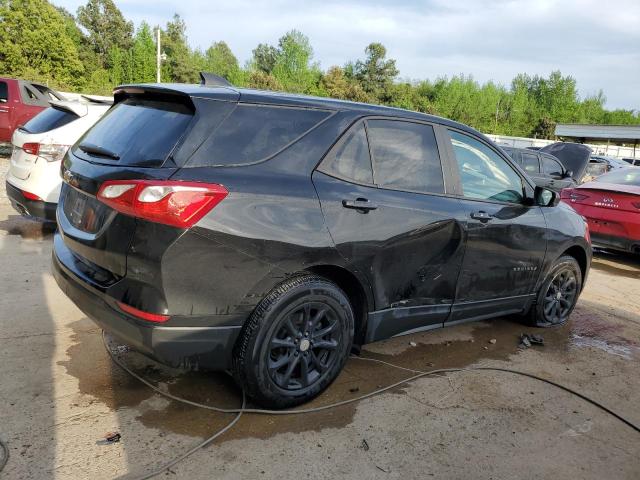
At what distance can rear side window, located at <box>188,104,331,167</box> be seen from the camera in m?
2.73

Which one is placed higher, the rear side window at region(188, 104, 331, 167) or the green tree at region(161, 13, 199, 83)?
the green tree at region(161, 13, 199, 83)

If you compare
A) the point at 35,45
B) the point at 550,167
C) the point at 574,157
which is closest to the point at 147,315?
the point at 550,167

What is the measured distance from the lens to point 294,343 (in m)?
3.03

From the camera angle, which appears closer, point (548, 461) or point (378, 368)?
point (548, 461)

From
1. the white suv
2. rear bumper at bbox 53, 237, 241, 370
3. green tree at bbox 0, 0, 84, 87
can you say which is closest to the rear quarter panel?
rear bumper at bbox 53, 237, 241, 370

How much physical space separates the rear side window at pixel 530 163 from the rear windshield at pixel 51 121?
934cm

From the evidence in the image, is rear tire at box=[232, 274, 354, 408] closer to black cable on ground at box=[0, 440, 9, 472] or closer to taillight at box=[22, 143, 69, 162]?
black cable on ground at box=[0, 440, 9, 472]

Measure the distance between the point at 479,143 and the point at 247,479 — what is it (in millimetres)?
2945

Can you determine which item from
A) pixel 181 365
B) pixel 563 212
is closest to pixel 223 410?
pixel 181 365

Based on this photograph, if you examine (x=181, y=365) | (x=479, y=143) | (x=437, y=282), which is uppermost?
(x=479, y=143)

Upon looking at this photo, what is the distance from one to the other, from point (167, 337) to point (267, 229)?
733mm

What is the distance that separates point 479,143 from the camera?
411cm

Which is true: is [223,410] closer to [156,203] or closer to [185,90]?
[156,203]

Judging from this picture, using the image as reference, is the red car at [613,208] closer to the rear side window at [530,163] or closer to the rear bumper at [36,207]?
the rear side window at [530,163]
